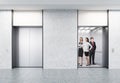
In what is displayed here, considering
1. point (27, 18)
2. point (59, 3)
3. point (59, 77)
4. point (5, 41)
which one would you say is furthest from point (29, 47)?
point (59, 77)

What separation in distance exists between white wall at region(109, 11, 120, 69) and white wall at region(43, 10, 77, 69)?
1.89m

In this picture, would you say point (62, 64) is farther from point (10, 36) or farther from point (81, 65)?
point (10, 36)

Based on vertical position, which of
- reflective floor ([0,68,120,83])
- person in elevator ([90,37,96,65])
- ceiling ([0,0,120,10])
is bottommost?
reflective floor ([0,68,120,83])

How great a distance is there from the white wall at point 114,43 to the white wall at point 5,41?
17.7 feet

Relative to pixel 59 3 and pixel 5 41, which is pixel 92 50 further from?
pixel 5 41

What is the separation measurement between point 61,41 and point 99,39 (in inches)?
90.0

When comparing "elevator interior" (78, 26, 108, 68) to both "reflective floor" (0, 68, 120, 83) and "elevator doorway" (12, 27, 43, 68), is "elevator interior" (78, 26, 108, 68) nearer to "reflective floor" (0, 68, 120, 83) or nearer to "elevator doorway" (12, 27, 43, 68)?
"reflective floor" (0, 68, 120, 83)

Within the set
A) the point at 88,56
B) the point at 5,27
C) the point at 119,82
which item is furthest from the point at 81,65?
the point at 5,27

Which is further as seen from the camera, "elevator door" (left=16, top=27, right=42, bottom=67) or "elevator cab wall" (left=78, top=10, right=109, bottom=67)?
"elevator door" (left=16, top=27, right=42, bottom=67)

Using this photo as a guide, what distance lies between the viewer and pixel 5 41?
10117mm

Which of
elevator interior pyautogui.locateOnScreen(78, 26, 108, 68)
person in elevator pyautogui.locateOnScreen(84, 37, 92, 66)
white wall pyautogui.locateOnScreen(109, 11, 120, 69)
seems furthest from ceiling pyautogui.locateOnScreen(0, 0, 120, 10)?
person in elevator pyautogui.locateOnScreen(84, 37, 92, 66)

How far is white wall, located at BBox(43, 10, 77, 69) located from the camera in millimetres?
10109

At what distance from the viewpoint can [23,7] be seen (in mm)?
9570

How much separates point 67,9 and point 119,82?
4.88m
